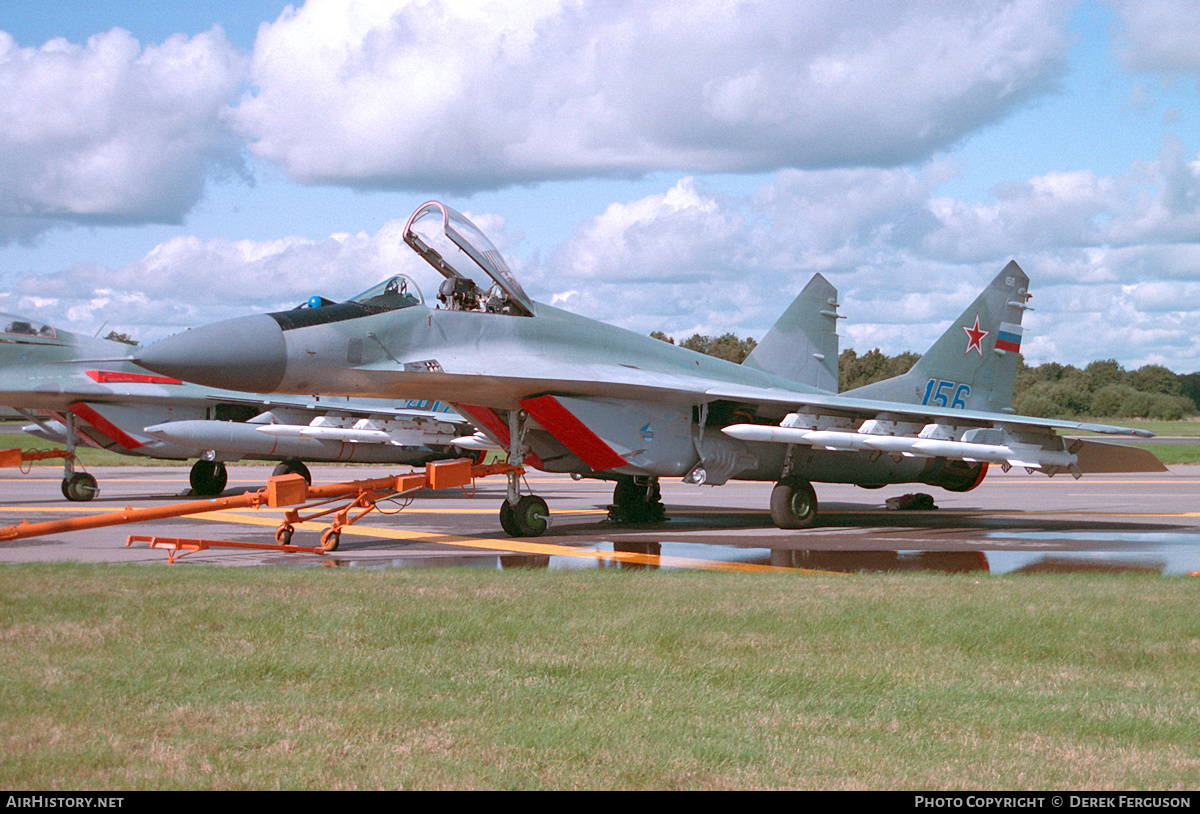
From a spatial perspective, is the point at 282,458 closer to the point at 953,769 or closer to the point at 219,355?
the point at 219,355

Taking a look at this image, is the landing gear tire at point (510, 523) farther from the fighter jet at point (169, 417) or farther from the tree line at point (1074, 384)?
the tree line at point (1074, 384)

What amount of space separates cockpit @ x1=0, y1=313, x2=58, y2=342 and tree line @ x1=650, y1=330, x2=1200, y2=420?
48.3m

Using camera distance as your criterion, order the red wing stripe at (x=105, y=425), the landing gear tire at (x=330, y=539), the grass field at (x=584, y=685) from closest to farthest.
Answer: the grass field at (x=584, y=685) → the landing gear tire at (x=330, y=539) → the red wing stripe at (x=105, y=425)

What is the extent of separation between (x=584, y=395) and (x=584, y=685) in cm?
830

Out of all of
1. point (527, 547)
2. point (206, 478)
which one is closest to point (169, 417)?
point (206, 478)

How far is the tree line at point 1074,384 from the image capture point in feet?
268

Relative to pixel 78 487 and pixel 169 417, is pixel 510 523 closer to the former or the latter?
pixel 169 417

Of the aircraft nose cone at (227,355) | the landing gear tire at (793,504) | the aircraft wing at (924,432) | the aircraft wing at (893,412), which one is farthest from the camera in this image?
the landing gear tire at (793,504)

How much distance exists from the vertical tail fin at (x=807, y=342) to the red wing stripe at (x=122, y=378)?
1061cm

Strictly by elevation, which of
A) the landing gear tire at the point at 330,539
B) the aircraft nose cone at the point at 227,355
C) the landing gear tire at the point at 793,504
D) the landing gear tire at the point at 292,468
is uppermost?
the aircraft nose cone at the point at 227,355

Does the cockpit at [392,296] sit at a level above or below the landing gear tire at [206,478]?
above

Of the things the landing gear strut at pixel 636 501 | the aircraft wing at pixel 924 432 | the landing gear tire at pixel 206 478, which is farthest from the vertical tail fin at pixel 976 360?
the landing gear tire at pixel 206 478

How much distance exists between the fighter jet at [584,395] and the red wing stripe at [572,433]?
2 centimetres

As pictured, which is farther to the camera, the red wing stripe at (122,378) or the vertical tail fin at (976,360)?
the red wing stripe at (122,378)
